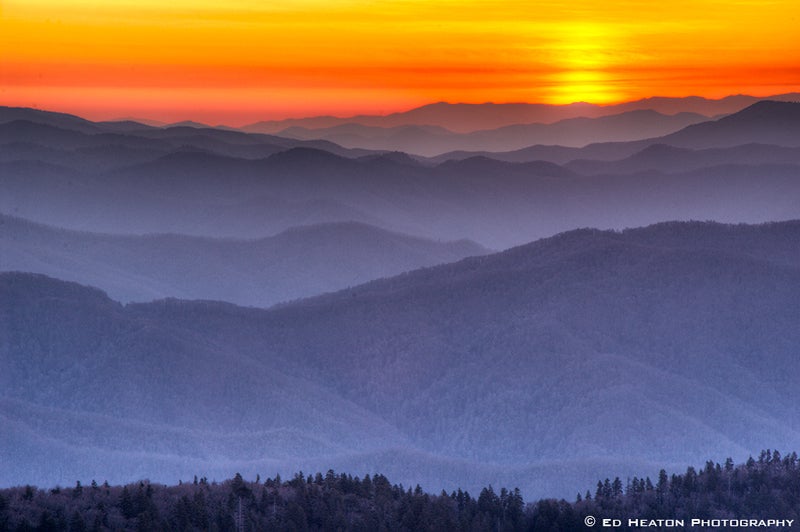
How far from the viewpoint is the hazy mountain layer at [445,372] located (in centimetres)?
5878

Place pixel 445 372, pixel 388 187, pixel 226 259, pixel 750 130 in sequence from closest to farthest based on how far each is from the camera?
pixel 445 372 < pixel 226 259 < pixel 388 187 < pixel 750 130

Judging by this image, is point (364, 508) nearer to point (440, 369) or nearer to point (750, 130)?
point (440, 369)

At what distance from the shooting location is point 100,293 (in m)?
76.2

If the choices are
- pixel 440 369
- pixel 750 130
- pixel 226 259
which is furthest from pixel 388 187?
pixel 440 369

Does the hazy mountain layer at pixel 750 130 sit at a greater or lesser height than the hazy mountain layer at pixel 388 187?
greater

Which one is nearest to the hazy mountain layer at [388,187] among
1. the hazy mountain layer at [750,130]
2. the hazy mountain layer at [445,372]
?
the hazy mountain layer at [750,130]

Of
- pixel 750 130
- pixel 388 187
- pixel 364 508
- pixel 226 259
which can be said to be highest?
pixel 750 130

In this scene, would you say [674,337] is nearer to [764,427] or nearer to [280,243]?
[764,427]

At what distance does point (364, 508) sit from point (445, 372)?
35.1 m

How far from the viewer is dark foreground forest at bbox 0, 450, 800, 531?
33.7 metres

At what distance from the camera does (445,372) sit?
7075 cm

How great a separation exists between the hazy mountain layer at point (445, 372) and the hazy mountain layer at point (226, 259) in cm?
3370

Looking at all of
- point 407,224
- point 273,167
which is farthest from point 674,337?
point 273,167

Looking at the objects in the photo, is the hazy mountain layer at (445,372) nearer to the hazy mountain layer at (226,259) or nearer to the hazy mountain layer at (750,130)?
the hazy mountain layer at (226,259)
